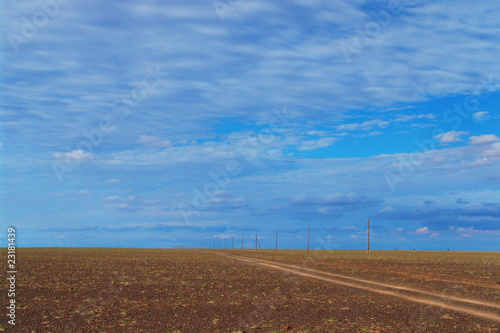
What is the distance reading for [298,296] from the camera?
821 inches

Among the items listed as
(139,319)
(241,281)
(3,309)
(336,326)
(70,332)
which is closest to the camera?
(70,332)

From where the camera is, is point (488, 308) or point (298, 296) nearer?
point (488, 308)

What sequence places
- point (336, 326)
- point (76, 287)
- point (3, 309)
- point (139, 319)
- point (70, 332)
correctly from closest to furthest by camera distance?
point (70, 332)
point (336, 326)
point (139, 319)
point (3, 309)
point (76, 287)

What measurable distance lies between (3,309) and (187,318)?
712 cm

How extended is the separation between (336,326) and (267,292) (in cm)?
863

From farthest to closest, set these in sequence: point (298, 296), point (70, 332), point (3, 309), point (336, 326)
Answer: point (298, 296), point (3, 309), point (336, 326), point (70, 332)

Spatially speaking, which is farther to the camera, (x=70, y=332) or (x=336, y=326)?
(x=336, y=326)

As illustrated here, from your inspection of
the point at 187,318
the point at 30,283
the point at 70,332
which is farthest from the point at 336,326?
the point at 30,283

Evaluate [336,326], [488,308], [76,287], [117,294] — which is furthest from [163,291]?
[488,308]

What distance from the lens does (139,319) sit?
1507 cm

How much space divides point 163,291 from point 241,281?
6651 millimetres

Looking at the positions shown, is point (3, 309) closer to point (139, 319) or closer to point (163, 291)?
point (139, 319)

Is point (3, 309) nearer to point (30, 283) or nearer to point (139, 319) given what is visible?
point (139, 319)

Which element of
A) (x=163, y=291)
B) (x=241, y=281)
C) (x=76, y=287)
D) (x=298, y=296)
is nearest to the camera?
(x=298, y=296)
